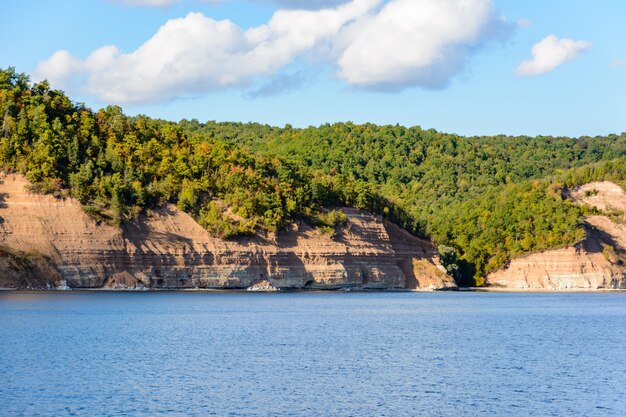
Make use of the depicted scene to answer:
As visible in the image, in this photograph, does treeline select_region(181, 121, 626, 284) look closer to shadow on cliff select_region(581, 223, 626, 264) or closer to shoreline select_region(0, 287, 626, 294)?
shadow on cliff select_region(581, 223, 626, 264)

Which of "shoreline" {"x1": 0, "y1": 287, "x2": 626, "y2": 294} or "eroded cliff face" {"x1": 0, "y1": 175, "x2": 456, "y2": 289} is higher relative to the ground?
"eroded cliff face" {"x1": 0, "y1": 175, "x2": 456, "y2": 289}

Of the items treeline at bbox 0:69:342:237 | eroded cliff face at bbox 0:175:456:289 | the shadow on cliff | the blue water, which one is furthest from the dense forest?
the blue water

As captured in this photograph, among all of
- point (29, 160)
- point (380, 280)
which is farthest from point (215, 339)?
point (380, 280)

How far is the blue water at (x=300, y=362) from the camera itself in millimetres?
33719

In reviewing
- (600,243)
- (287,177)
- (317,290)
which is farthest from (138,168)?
Result: (600,243)

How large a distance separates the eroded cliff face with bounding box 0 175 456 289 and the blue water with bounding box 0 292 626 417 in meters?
16.3

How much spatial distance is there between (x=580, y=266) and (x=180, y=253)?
62.1 metres

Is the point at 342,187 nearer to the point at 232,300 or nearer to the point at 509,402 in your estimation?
the point at 232,300

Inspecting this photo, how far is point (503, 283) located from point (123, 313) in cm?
8355

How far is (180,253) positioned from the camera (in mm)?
98312

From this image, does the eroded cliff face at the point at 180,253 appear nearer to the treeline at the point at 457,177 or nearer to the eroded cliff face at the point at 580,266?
the treeline at the point at 457,177

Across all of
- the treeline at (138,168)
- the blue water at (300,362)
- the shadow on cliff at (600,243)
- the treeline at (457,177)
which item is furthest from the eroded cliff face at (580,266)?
the blue water at (300,362)

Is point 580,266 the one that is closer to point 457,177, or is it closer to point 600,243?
point 600,243

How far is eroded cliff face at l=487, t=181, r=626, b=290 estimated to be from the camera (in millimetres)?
135500
